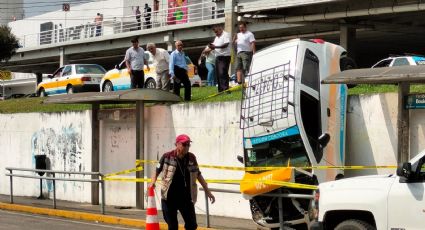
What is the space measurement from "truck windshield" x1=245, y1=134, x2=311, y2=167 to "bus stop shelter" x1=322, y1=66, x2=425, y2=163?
135 cm

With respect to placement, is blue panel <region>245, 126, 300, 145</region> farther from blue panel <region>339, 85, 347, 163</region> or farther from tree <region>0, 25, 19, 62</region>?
tree <region>0, 25, 19, 62</region>

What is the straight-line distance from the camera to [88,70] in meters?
30.1

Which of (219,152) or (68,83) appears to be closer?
(219,152)

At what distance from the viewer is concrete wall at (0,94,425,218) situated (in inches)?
505

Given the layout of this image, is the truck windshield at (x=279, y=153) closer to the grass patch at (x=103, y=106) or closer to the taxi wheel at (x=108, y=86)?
the grass patch at (x=103, y=106)

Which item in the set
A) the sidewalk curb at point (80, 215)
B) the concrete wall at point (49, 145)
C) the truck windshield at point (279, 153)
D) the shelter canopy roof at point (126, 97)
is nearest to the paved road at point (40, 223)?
the sidewalk curb at point (80, 215)

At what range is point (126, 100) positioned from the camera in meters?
16.5

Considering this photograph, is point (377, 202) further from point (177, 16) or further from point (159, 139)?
point (177, 16)

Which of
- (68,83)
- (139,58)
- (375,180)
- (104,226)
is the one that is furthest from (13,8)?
(375,180)

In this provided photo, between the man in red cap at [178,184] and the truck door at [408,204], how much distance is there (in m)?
2.70

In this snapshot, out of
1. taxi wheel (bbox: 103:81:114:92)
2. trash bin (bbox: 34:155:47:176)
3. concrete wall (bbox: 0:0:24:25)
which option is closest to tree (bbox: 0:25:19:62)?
taxi wheel (bbox: 103:81:114:92)

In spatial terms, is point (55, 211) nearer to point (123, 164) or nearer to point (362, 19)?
point (123, 164)

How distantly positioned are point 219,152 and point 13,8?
67.9 m

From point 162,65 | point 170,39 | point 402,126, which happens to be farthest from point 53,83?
point 402,126
